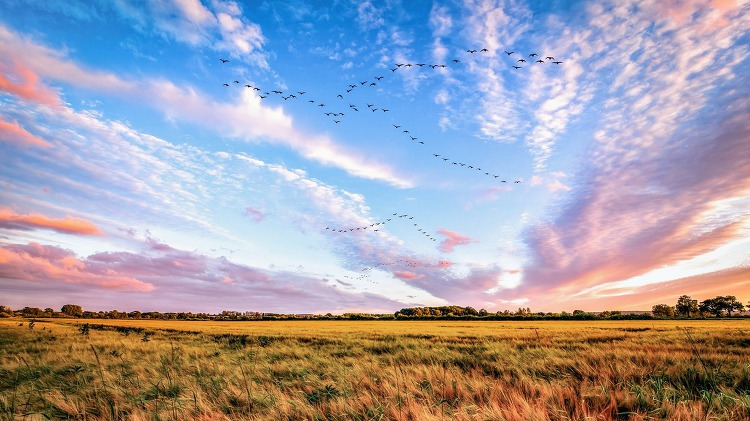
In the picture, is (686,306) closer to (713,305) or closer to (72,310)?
(713,305)

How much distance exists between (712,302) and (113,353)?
18724 centimetres

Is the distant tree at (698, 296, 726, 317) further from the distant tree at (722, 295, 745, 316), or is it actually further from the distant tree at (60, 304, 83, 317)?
the distant tree at (60, 304, 83, 317)

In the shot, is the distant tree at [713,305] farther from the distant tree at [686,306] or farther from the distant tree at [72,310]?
the distant tree at [72,310]

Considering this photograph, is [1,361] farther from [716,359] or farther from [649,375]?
[716,359]

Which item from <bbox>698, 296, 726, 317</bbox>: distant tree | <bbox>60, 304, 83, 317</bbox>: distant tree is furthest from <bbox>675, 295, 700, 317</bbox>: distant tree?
<bbox>60, 304, 83, 317</bbox>: distant tree

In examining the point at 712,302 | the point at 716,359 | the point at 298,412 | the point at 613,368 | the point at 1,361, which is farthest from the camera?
the point at 712,302

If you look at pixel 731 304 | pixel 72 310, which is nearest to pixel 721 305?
pixel 731 304

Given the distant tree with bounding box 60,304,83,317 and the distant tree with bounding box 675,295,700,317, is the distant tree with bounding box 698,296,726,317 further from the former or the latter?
the distant tree with bounding box 60,304,83,317

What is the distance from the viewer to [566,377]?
657 cm

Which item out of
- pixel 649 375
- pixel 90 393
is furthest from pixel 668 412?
pixel 90 393

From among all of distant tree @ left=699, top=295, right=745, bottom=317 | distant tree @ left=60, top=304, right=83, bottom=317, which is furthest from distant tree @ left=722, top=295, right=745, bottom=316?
distant tree @ left=60, top=304, right=83, bottom=317

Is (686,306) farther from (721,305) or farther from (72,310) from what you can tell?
(72,310)

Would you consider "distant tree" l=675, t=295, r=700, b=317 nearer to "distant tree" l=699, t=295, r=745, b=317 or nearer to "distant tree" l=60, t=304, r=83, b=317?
Answer: "distant tree" l=699, t=295, r=745, b=317

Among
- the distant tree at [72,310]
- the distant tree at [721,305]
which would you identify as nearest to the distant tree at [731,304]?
the distant tree at [721,305]
